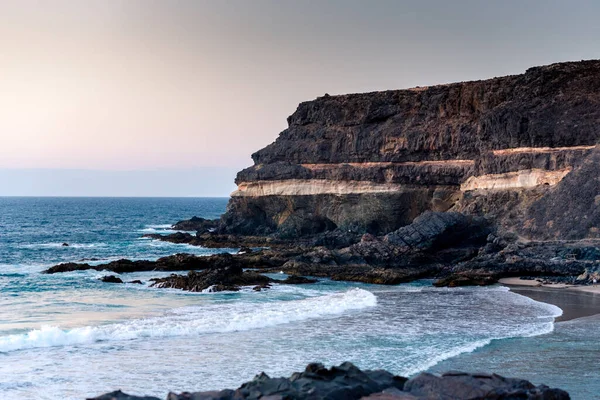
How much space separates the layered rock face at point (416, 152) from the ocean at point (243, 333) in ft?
52.2

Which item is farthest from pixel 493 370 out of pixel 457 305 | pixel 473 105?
pixel 473 105

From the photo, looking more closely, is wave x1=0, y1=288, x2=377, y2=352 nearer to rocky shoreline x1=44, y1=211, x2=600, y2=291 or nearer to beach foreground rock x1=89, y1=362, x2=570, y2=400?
rocky shoreline x1=44, y1=211, x2=600, y2=291

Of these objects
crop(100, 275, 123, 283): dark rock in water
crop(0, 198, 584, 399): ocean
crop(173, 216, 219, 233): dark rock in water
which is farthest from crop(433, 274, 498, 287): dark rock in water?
crop(173, 216, 219, 233): dark rock in water

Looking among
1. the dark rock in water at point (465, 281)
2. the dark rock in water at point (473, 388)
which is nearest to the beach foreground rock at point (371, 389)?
the dark rock in water at point (473, 388)

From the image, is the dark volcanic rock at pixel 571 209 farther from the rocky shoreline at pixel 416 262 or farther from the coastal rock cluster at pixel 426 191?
the rocky shoreline at pixel 416 262

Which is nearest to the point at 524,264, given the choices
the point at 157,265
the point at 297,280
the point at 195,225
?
the point at 297,280

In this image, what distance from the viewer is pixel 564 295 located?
88.5 ft

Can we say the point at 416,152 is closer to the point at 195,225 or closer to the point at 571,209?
the point at 571,209

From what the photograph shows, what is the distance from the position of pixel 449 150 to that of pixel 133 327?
113 ft

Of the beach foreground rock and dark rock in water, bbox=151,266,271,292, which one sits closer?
the beach foreground rock

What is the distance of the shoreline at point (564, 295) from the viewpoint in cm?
2296

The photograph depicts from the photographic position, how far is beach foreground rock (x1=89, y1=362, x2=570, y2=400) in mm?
8234

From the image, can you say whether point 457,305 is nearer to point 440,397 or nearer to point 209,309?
point 209,309

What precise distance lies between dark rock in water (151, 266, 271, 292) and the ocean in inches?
32.8
